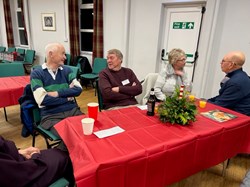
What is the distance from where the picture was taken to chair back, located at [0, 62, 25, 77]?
114 inches

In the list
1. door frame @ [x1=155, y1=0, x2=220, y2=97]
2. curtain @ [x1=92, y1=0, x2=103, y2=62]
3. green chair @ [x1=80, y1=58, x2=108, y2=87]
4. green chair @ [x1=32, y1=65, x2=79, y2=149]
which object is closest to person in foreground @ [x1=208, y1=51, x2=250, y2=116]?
door frame @ [x1=155, y1=0, x2=220, y2=97]

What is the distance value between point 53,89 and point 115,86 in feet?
2.27

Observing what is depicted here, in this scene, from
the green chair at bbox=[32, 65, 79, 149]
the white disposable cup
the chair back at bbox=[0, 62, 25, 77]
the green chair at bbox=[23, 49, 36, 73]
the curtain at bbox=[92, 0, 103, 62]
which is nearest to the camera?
the white disposable cup

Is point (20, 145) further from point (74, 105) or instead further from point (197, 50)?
point (197, 50)

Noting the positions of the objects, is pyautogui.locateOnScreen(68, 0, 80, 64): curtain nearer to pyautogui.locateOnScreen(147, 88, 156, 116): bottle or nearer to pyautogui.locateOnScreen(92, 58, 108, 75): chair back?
pyautogui.locateOnScreen(92, 58, 108, 75): chair back

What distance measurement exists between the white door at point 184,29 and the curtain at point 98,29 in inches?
66.4

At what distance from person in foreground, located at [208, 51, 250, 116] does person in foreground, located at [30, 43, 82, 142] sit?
5.21 ft

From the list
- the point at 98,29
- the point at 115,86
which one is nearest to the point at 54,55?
the point at 115,86

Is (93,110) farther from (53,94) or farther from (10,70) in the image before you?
(10,70)

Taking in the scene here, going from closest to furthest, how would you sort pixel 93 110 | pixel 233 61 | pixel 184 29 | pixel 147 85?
pixel 93 110 → pixel 233 61 → pixel 147 85 → pixel 184 29

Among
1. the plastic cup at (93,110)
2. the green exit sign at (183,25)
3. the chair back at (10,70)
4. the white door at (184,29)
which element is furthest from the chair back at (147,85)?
the chair back at (10,70)

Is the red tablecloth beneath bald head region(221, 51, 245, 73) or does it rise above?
beneath

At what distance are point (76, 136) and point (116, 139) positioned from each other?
0.26m

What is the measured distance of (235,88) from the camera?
1.94 metres
